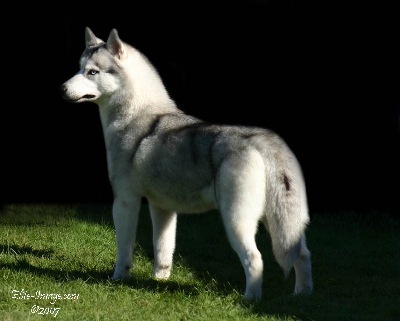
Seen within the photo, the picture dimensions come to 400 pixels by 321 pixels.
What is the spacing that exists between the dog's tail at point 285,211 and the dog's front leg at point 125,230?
3.15 ft

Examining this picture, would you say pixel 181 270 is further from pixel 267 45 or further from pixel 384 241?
pixel 267 45

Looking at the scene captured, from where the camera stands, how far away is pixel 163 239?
611 centimetres

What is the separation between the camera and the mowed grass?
17.2ft

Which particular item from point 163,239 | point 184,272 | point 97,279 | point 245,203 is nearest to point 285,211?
point 245,203

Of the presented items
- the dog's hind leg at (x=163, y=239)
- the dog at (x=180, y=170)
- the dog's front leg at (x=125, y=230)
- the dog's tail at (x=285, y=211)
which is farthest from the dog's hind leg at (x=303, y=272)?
the dog's front leg at (x=125, y=230)

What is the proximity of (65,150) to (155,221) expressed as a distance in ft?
10.2

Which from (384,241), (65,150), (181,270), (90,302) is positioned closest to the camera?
(90,302)

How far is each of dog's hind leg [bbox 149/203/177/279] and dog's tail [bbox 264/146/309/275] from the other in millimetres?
920

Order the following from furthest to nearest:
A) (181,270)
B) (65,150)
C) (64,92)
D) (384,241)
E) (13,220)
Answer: (65,150) < (13,220) < (384,241) < (181,270) < (64,92)

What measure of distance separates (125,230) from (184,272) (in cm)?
64

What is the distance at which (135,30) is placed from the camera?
8.69 m

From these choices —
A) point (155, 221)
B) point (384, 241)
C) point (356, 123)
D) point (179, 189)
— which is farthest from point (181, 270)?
point (356, 123)
